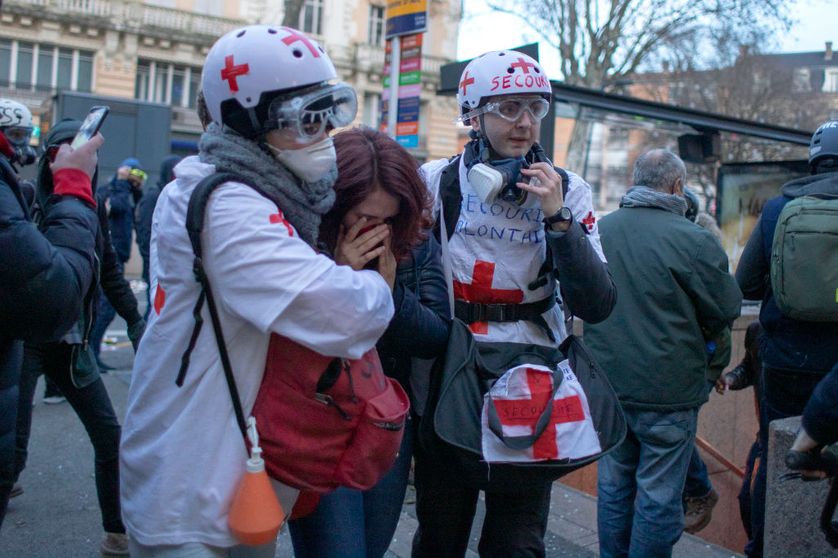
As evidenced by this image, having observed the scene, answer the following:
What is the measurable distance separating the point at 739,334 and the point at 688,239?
345 centimetres

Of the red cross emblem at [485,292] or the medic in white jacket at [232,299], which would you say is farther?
the red cross emblem at [485,292]

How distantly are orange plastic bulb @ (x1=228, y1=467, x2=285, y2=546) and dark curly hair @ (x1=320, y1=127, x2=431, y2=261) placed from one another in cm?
70

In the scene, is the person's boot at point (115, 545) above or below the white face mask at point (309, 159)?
below

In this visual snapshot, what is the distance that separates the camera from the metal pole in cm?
961

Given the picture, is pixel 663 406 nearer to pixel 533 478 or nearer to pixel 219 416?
pixel 533 478

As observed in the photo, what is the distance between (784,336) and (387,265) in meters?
2.31

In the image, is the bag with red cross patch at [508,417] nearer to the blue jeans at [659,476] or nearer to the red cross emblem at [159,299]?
the red cross emblem at [159,299]

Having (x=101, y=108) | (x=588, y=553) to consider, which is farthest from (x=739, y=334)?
(x=101, y=108)

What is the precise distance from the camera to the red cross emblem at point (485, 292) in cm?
262

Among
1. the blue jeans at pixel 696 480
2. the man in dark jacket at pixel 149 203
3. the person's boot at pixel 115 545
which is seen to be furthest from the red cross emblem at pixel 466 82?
the man in dark jacket at pixel 149 203

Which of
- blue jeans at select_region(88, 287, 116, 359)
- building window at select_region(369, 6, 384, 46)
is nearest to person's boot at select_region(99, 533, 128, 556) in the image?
blue jeans at select_region(88, 287, 116, 359)

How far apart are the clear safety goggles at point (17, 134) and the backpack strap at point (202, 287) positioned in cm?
263

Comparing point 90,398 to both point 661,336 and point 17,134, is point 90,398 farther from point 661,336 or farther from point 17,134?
point 661,336

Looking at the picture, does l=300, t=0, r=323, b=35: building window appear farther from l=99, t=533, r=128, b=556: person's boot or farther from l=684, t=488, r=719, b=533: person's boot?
l=99, t=533, r=128, b=556: person's boot
